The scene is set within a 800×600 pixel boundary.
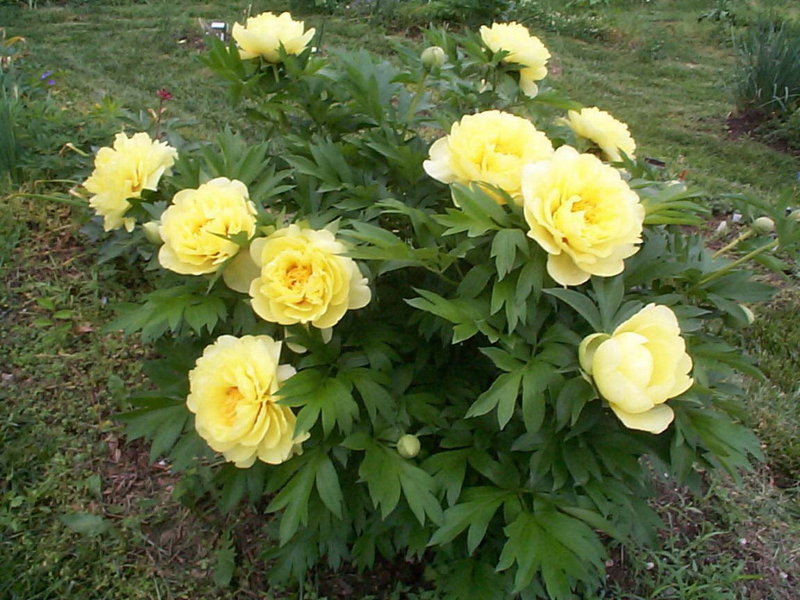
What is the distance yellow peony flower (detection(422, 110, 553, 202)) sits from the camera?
133 cm

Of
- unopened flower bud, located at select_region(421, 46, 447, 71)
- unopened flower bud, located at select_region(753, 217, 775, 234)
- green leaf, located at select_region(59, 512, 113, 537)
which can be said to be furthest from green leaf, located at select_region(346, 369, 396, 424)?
green leaf, located at select_region(59, 512, 113, 537)

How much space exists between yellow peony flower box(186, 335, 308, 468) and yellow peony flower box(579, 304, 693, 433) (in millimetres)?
550

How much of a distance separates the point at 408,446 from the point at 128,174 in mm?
838

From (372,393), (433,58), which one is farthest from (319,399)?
(433,58)

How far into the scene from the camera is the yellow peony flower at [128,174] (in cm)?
158

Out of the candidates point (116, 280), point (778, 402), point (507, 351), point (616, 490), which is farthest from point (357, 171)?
point (778, 402)

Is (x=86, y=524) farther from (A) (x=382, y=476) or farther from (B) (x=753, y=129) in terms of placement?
(B) (x=753, y=129)

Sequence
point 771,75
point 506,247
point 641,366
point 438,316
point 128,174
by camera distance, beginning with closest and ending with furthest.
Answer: point 641,366
point 506,247
point 438,316
point 128,174
point 771,75

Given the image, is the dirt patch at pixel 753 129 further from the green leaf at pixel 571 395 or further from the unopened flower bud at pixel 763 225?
the green leaf at pixel 571 395

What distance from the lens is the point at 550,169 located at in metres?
1.25

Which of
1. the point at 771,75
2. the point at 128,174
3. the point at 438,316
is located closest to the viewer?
the point at 438,316

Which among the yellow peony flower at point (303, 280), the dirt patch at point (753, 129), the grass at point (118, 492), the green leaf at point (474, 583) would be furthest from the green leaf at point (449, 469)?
the dirt patch at point (753, 129)

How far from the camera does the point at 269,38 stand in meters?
1.66

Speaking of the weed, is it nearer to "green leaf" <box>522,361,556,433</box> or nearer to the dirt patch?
the dirt patch
